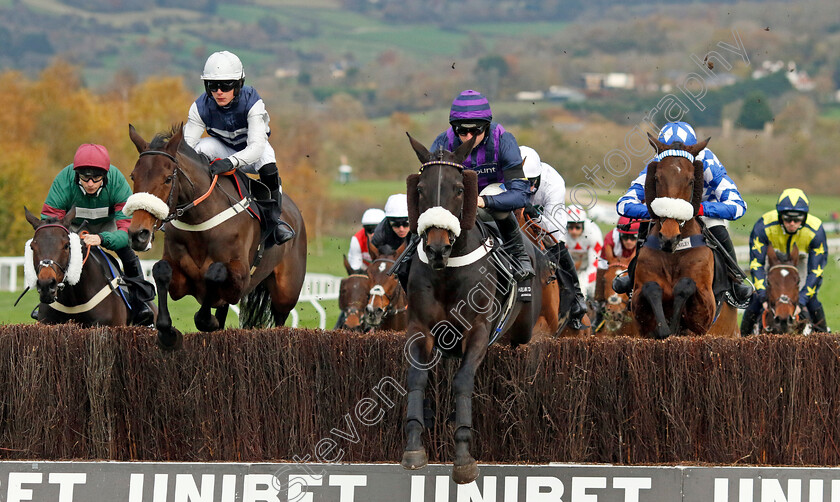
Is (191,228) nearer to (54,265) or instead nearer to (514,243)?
(54,265)

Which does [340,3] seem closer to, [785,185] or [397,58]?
[397,58]

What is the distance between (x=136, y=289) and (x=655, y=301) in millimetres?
4006

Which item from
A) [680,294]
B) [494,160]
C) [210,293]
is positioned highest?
[494,160]

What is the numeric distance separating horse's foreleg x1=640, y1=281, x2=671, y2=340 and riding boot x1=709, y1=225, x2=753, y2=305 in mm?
744

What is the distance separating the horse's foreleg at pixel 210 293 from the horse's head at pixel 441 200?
67.6 inches

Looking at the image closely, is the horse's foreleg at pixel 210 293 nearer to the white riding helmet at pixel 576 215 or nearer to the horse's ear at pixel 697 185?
the horse's ear at pixel 697 185


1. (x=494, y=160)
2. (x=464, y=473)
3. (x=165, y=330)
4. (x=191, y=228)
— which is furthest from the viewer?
(x=191, y=228)

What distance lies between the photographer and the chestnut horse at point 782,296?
11117 millimetres

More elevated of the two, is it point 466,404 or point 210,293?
point 210,293

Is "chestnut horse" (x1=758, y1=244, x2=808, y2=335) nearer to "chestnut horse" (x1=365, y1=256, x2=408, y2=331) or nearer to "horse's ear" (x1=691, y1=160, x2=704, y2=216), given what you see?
"horse's ear" (x1=691, y1=160, x2=704, y2=216)

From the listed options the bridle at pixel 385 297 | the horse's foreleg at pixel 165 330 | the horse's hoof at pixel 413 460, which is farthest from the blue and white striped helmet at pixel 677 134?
the horse's foreleg at pixel 165 330

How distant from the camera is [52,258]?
823cm

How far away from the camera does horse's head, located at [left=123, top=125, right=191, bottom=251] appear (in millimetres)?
6945

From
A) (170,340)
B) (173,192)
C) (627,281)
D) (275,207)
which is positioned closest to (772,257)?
(627,281)
